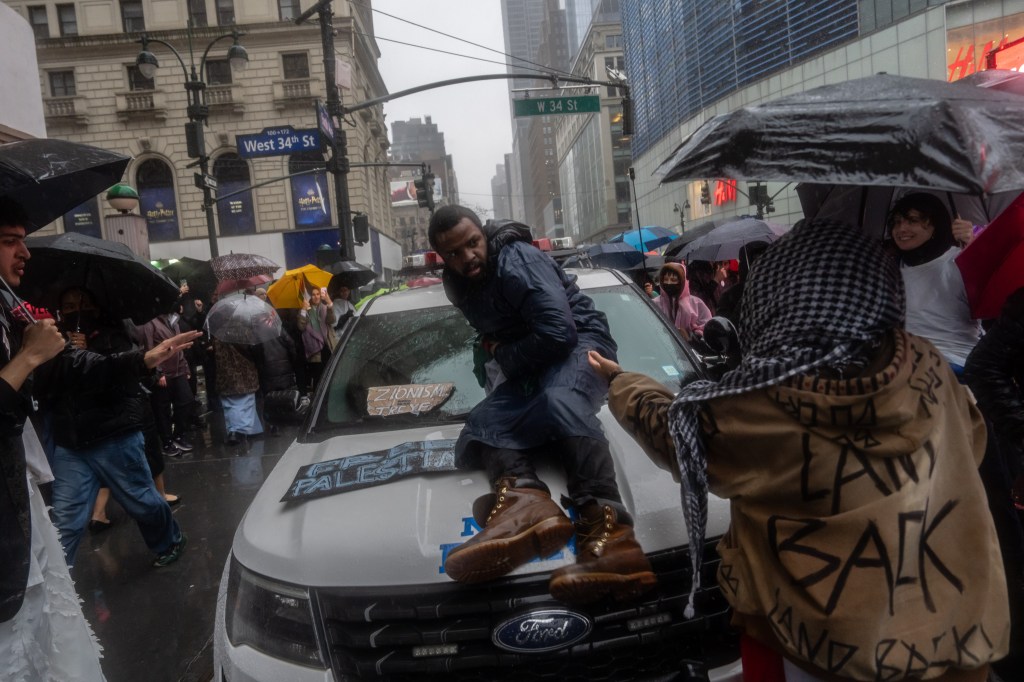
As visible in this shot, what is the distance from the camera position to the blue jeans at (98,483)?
12.3 feet

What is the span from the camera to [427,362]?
10.7ft

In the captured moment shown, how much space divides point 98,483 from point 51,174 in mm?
2475

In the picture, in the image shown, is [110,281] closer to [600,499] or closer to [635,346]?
[635,346]

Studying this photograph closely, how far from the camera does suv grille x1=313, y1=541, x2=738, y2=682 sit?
184 cm

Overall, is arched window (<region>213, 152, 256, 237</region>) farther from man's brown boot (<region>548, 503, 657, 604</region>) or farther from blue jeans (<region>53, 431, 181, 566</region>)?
man's brown boot (<region>548, 503, 657, 604</region>)

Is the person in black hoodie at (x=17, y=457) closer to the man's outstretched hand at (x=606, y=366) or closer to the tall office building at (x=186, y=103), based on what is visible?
the man's outstretched hand at (x=606, y=366)

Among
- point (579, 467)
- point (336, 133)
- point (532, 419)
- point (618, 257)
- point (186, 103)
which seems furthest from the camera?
point (186, 103)

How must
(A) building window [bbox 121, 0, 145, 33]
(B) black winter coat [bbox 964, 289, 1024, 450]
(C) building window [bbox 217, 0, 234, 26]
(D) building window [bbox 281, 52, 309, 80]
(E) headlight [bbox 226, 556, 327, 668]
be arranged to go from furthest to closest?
(D) building window [bbox 281, 52, 309, 80]
(C) building window [bbox 217, 0, 234, 26]
(A) building window [bbox 121, 0, 145, 33]
(B) black winter coat [bbox 964, 289, 1024, 450]
(E) headlight [bbox 226, 556, 327, 668]

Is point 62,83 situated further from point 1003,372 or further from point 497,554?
point 1003,372

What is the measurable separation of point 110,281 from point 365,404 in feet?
6.81

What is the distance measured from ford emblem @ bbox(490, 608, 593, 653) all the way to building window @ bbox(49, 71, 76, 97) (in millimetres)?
34795

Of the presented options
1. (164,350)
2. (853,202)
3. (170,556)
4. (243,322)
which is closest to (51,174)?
(164,350)

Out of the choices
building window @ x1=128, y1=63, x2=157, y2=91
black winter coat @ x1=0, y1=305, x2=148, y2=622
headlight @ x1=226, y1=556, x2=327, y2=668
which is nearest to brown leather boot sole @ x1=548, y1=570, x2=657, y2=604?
headlight @ x1=226, y1=556, x2=327, y2=668

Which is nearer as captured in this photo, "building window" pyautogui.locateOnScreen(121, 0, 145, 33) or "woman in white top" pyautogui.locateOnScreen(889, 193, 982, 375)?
"woman in white top" pyautogui.locateOnScreen(889, 193, 982, 375)
